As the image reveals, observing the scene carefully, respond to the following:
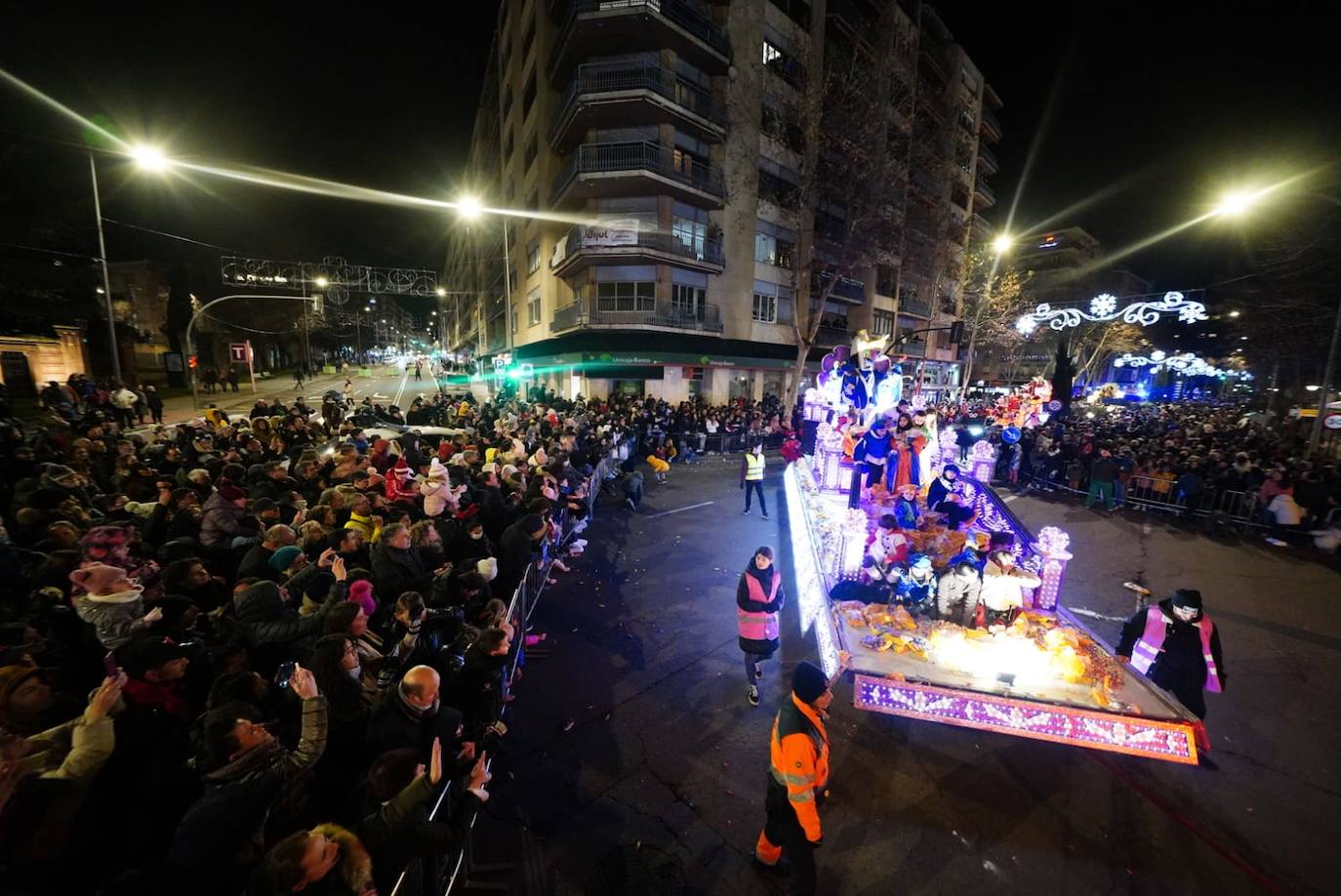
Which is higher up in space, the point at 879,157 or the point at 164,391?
the point at 879,157

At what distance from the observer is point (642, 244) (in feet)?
76.7

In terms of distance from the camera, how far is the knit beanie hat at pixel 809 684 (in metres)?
3.24

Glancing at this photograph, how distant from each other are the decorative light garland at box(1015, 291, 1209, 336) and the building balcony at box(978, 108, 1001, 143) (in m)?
41.4

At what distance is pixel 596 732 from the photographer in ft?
16.2

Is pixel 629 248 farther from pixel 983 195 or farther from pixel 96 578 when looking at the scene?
pixel 983 195

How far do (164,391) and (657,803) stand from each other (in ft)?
131

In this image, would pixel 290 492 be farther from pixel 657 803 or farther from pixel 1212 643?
pixel 1212 643

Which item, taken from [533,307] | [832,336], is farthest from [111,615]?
[832,336]

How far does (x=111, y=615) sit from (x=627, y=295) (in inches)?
899

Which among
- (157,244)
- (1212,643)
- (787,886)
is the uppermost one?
(157,244)

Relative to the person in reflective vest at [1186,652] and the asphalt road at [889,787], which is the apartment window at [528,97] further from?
the person in reflective vest at [1186,652]

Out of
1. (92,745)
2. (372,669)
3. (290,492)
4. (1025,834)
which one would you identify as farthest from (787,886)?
(290,492)

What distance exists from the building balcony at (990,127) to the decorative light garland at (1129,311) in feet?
136

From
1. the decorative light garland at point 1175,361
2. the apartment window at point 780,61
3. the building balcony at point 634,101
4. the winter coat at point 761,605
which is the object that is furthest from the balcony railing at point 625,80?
the decorative light garland at point 1175,361
